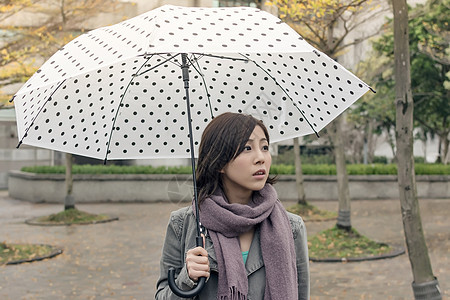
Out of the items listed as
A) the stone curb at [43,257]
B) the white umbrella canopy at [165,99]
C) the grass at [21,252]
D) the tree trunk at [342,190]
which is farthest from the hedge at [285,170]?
the white umbrella canopy at [165,99]

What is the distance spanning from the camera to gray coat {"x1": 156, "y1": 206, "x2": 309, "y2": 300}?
8.77 ft

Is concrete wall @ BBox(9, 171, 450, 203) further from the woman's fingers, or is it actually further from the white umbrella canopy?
the woman's fingers

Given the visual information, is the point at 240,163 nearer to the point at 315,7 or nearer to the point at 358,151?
the point at 315,7

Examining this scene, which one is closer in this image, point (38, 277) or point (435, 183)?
point (38, 277)

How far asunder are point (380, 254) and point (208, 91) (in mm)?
8530

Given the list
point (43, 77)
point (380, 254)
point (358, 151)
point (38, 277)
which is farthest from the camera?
point (358, 151)

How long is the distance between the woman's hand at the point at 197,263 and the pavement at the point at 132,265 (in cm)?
626

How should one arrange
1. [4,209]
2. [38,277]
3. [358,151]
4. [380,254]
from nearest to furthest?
1. [38,277]
2. [380,254]
3. [4,209]
4. [358,151]

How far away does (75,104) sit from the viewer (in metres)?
3.70


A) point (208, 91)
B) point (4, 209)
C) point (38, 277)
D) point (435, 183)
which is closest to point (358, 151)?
point (435, 183)

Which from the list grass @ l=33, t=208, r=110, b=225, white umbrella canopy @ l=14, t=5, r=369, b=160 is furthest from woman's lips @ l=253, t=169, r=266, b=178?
grass @ l=33, t=208, r=110, b=225

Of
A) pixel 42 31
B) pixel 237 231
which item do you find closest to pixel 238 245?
pixel 237 231

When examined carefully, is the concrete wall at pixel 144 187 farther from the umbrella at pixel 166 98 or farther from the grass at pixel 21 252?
the umbrella at pixel 166 98

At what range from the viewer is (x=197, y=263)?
2.54 m
